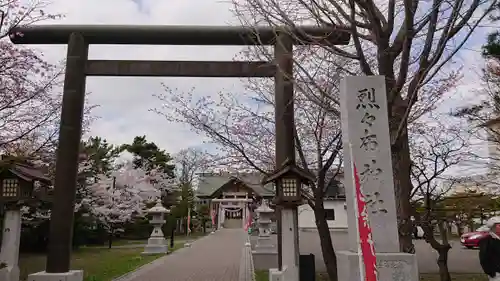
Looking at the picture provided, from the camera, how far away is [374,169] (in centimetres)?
558

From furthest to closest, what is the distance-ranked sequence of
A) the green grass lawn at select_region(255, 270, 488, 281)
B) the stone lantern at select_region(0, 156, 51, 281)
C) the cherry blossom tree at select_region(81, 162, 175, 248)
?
the cherry blossom tree at select_region(81, 162, 175, 248)
the green grass lawn at select_region(255, 270, 488, 281)
the stone lantern at select_region(0, 156, 51, 281)

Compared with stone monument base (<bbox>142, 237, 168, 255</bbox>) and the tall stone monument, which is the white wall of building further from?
the tall stone monument

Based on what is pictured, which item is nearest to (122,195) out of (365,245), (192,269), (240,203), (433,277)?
(192,269)

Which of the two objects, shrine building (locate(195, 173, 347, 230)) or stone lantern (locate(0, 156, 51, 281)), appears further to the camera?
shrine building (locate(195, 173, 347, 230))

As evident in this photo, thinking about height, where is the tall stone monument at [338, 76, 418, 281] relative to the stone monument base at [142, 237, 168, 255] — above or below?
above

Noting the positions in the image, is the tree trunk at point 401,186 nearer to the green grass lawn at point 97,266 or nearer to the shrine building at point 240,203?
the green grass lawn at point 97,266

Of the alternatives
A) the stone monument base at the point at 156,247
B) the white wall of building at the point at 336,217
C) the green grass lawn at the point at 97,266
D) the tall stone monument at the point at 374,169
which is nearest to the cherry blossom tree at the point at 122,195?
the stone monument base at the point at 156,247

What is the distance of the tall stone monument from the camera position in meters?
5.22

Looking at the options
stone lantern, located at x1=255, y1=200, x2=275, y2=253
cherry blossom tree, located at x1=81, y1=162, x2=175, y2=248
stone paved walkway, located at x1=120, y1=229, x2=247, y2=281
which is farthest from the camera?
cherry blossom tree, located at x1=81, y1=162, x2=175, y2=248

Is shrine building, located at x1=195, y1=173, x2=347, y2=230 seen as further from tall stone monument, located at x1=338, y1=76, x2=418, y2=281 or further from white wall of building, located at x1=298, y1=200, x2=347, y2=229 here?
tall stone monument, located at x1=338, y1=76, x2=418, y2=281

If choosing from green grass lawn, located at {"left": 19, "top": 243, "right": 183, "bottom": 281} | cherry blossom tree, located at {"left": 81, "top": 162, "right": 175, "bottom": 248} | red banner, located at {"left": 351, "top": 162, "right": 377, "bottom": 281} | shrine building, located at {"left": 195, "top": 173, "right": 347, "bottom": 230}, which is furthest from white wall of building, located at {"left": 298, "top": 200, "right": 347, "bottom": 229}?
red banner, located at {"left": 351, "top": 162, "right": 377, "bottom": 281}

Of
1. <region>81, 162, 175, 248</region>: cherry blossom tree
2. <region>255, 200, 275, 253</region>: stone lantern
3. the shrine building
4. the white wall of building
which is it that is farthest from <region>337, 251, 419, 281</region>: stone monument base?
the white wall of building

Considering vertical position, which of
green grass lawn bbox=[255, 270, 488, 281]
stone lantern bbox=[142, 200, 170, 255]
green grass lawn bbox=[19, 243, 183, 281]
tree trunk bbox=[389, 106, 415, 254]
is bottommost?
green grass lawn bbox=[255, 270, 488, 281]

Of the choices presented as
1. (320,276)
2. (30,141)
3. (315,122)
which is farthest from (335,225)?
(30,141)
